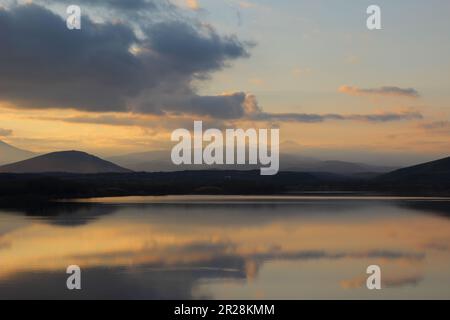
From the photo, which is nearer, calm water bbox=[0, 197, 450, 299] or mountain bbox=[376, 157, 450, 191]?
calm water bbox=[0, 197, 450, 299]

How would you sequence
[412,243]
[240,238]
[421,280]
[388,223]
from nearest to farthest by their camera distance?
[421,280] < [412,243] < [240,238] < [388,223]

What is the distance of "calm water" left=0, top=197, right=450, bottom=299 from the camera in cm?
1583

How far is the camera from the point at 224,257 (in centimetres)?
2139

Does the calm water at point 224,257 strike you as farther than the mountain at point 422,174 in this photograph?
No

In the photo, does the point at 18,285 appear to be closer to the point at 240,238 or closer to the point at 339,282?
the point at 339,282

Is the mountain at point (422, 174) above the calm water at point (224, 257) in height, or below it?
above

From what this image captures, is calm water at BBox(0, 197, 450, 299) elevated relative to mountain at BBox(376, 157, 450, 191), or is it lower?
lower

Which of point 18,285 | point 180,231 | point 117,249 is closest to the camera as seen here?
point 18,285

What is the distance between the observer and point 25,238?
2634 cm

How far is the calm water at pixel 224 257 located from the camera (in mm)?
15828

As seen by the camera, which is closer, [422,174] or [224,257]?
[224,257]
